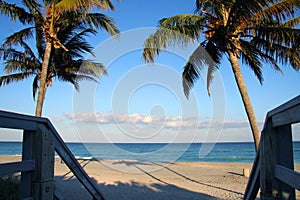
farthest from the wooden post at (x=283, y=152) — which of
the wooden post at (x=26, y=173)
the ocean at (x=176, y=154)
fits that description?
the ocean at (x=176, y=154)

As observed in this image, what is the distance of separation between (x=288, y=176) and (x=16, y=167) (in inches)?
79.1

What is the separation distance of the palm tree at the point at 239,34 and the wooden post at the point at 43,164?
625 centimetres

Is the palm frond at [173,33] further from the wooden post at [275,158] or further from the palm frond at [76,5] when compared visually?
the wooden post at [275,158]

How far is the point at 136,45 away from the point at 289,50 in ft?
19.5

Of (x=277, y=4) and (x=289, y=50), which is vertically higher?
(x=277, y=4)

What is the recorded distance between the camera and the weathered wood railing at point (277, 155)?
2.17 meters

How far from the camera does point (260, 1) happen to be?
7.19 metres

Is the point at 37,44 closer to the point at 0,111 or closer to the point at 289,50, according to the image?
the point at 289,50

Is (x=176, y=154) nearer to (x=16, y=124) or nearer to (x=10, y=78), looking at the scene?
(x=10, y=78)

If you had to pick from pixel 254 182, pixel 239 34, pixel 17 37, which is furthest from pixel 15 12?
pixel 254 182

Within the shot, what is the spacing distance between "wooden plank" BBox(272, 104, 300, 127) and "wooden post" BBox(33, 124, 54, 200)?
1.96m

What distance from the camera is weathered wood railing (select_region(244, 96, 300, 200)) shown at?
2166 millimetres

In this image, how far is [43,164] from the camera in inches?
98.0

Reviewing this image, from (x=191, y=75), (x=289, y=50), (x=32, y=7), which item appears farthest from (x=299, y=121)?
(x=32, y=7)
